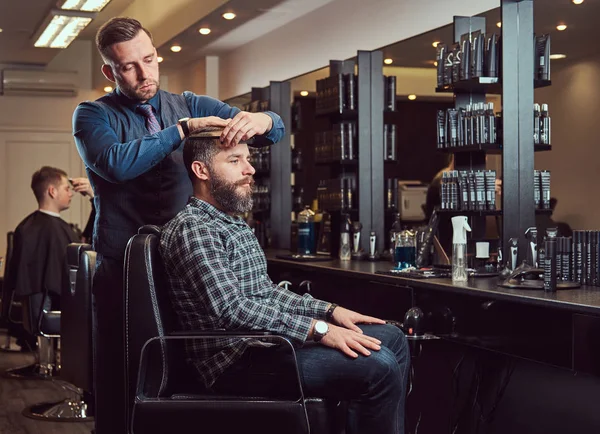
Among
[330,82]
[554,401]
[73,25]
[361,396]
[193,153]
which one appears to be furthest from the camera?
[73,25]

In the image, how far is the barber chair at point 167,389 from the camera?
236 cm

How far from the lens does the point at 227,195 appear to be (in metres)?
2.61

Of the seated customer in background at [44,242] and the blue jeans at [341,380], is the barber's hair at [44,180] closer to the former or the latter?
the seated customer in background at [44,242]

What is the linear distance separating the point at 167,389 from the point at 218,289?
1.08 feet

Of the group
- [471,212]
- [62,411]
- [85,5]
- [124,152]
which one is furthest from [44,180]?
[124,152]

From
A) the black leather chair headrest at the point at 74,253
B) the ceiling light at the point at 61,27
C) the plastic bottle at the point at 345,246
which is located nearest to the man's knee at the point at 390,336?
the black leather chair headrest at the point at 74,253

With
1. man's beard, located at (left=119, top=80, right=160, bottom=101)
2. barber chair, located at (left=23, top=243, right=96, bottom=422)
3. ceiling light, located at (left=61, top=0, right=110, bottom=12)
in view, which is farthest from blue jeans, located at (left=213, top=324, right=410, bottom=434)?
ceiling light, located at (left=61, top=0, right=110, bottom=12)

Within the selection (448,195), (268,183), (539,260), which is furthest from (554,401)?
(268,183)

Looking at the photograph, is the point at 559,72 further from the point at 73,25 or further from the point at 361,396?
the point at 73,25

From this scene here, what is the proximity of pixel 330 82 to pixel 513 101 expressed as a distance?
183cm

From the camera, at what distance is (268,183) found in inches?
269

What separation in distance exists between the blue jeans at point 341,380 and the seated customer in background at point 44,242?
3592mm

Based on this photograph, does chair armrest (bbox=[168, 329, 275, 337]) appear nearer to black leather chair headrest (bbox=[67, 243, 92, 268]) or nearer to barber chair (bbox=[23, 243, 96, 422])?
barber chair (bbox=[23, 243, 96, 422])

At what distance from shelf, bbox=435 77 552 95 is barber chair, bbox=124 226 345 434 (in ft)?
6.17
